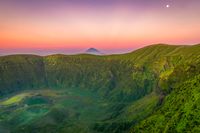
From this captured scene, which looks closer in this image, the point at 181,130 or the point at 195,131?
the point at 195,131
